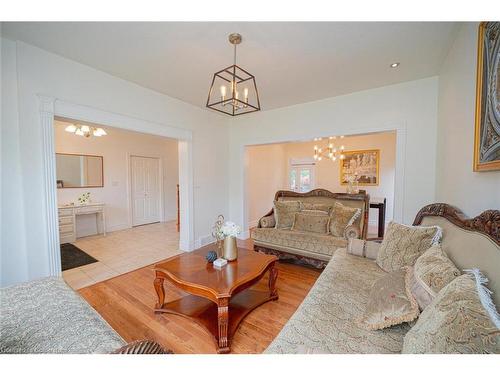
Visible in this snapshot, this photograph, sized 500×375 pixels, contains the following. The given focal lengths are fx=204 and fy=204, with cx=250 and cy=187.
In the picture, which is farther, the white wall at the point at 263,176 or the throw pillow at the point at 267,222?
the white wall at the point at 263,176

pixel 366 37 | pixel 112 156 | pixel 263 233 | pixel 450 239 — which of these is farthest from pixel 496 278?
pixel 112 156

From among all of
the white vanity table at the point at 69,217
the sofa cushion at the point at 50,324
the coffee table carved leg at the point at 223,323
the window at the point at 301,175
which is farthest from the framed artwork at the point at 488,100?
the white vanity table at the point at 69,217

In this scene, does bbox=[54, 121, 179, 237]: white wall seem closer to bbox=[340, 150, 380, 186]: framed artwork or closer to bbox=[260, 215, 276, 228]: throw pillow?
bbox=[260, 215, 276, 228]: throw pillow

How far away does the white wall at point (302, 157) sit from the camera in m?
5.44

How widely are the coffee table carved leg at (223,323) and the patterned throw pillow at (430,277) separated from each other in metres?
1.17

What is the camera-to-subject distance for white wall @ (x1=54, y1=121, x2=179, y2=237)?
4.41 metres

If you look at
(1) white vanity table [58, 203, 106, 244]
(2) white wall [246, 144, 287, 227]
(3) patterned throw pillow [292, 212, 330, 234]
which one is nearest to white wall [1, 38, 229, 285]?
(1) white vanity table [58, 203, 106, 244]

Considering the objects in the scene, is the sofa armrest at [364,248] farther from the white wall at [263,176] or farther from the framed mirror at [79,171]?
the framed mirror at [79,171]

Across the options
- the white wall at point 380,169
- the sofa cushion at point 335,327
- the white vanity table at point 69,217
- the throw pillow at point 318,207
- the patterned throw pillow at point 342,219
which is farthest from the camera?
the white wall at point 380,169

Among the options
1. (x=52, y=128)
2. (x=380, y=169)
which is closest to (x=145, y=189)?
(x=52, y=128)

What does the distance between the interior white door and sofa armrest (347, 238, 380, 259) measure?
17.7ft

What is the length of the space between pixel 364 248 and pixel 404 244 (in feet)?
1.59
